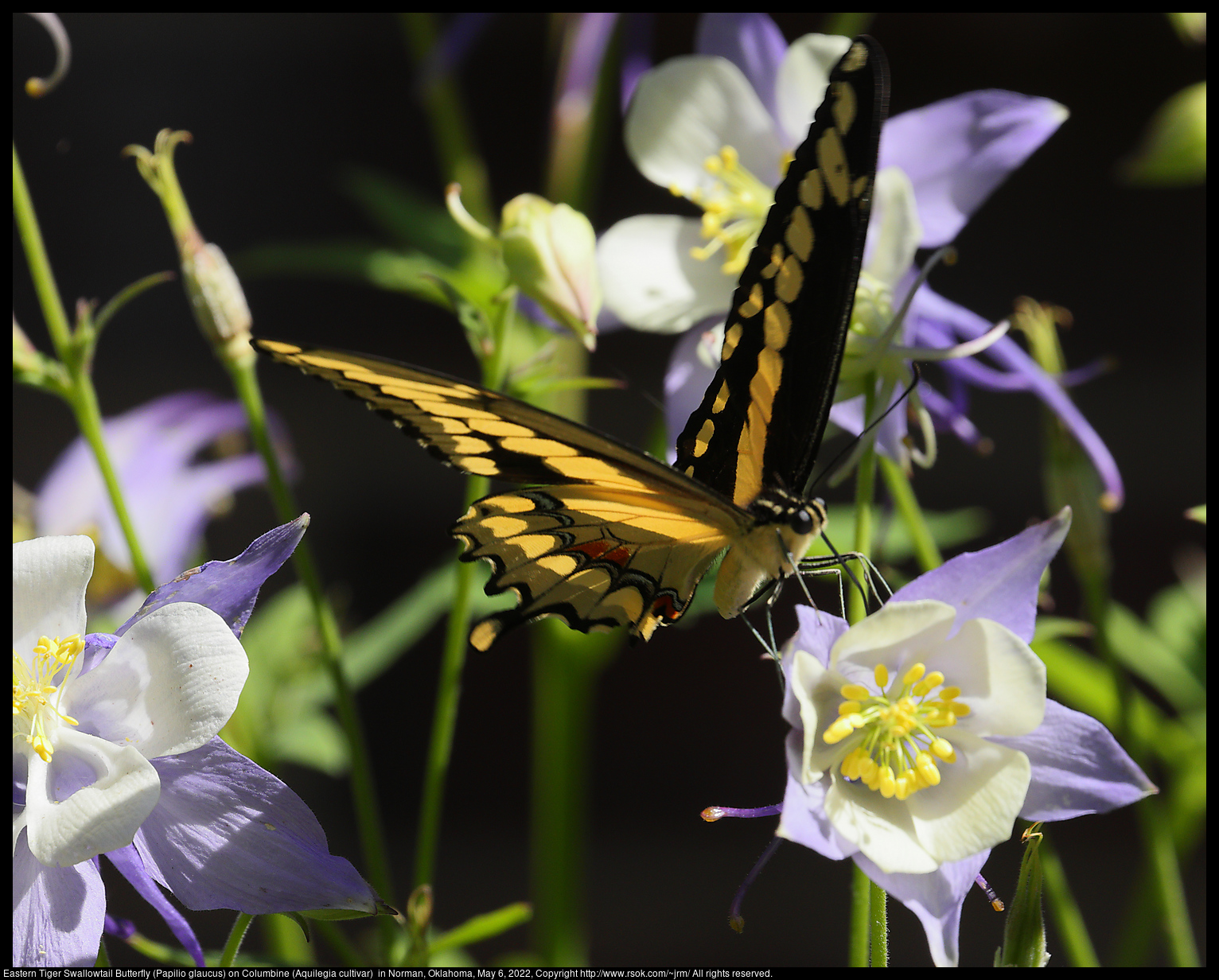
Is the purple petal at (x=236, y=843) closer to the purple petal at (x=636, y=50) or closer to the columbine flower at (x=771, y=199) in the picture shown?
the columbine flower at (x=771, y=199)

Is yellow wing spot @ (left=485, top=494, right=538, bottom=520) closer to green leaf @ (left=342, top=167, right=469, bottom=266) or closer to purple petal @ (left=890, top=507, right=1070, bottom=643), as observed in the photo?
purple petal @ (left=890, top=507, right=1070, bottom=643)

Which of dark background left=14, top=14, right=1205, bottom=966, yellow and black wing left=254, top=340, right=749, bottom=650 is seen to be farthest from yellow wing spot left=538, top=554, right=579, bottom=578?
dark background left=14, top=14, right=1205, bottom=966

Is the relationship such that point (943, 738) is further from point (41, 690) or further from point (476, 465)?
point (41, 690)

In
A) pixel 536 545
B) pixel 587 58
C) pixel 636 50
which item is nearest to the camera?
pixel 536 545

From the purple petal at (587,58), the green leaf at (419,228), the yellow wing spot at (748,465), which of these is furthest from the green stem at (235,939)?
the purple petal at (587,58)

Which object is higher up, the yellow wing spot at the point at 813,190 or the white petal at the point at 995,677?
the yellow wing spot at the point at 813,190

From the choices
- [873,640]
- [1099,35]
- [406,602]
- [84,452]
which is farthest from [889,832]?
[1099,35]

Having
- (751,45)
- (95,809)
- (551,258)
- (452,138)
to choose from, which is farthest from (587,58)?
(95,809)
